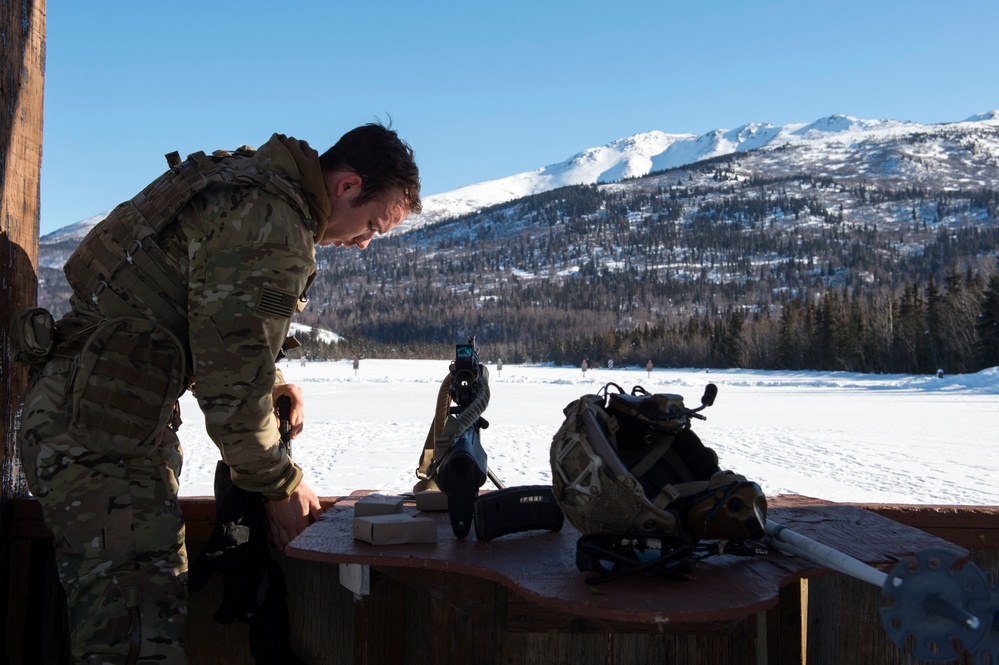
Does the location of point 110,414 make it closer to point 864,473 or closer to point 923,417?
point 864,473

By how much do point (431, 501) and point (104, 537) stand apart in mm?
941

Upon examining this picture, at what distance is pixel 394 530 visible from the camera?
2.11 m

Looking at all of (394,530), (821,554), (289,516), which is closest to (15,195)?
(289,516)

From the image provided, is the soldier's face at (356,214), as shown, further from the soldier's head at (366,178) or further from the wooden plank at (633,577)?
the wooden plank at (633,577)

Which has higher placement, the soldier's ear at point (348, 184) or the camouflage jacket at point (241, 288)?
the soldier's ear at point (348, 184)

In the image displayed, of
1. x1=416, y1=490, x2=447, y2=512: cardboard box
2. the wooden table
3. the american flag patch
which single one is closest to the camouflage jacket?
the american flag patch

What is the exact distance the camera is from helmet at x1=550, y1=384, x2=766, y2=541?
1838mm

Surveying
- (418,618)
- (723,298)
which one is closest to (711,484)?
(418,618)

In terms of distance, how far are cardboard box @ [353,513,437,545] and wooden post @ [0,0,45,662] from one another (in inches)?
52.4

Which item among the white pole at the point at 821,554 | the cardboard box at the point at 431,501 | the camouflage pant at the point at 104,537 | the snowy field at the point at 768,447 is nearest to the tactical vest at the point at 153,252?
the camouflage pant at the point at 104,537

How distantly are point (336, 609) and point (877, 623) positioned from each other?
5.76ft

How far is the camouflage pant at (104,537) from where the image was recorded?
2.06 m

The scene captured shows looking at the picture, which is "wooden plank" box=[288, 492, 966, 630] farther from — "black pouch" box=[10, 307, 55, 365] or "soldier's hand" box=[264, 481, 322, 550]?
"black pouch" box=[10, 307, 55, 365]

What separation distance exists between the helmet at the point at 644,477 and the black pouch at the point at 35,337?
4.57ft
